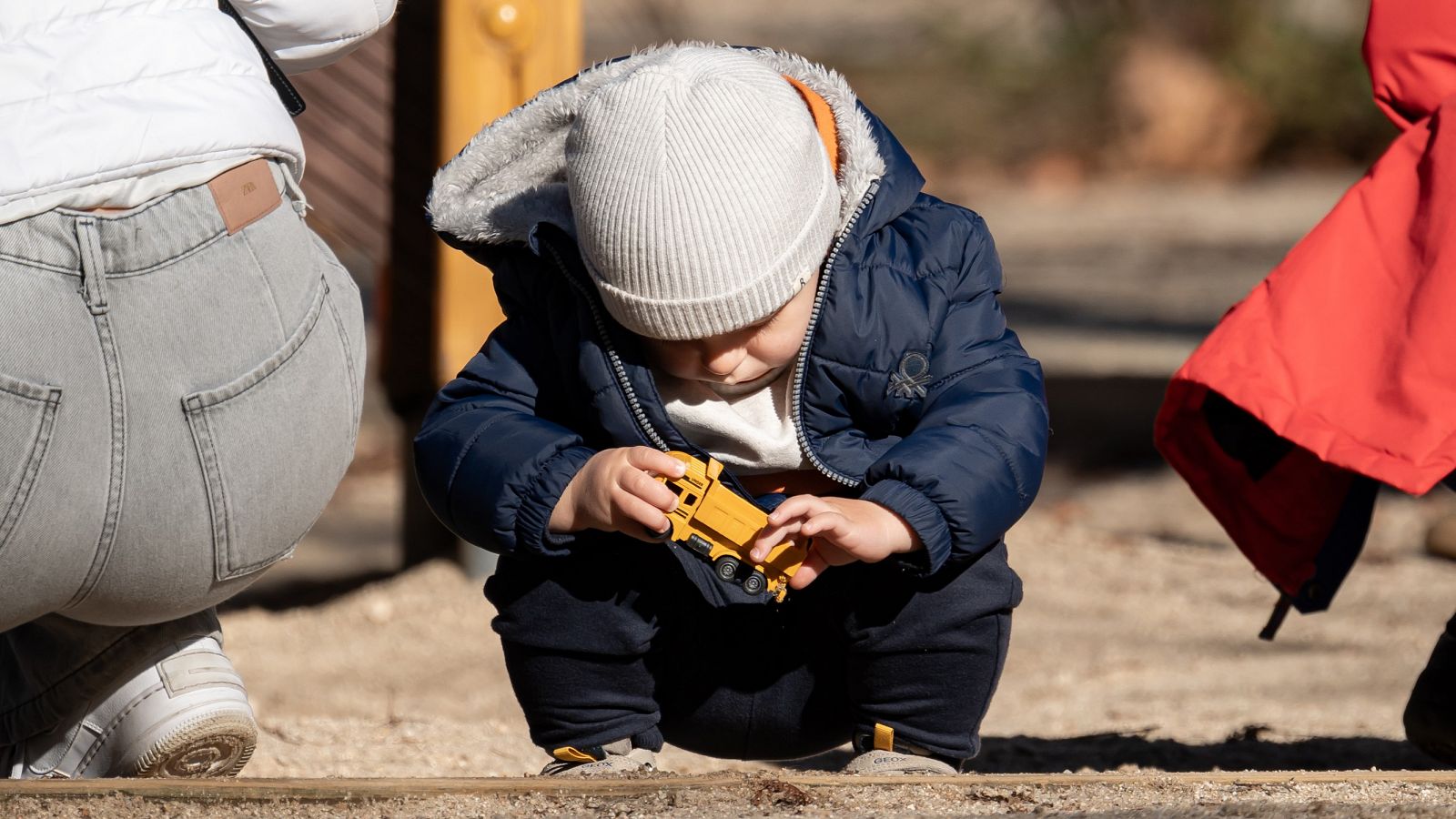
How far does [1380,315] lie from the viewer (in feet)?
6.22

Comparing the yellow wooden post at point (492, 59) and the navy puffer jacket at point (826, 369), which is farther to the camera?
the yellow wooden post at point (492, 59)

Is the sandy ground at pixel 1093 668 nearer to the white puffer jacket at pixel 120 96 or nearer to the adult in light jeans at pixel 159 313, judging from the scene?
the adult in light jeans at pixel 159 313

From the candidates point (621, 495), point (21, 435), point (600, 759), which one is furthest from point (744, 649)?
point (21, 435)

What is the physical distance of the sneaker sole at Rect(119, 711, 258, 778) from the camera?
68.6 inches

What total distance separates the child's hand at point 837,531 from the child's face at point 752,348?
15 centimetres

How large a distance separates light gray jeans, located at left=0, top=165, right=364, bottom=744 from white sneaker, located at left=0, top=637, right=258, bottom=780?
16cm

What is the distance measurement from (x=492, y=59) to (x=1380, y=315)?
1.86 metres

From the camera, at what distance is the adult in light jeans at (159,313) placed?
1.41 m

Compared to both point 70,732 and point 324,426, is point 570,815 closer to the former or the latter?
point 324,426

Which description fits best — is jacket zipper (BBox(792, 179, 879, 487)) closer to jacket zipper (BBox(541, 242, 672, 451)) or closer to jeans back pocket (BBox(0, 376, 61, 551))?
jacket zipper (BBox(541, 242, 672, 451))

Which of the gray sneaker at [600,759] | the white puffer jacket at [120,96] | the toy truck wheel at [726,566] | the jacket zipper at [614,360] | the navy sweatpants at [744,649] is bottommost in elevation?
the gray sneaker at [600,759]

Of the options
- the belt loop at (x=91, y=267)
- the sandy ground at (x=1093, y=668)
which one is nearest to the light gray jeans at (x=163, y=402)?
the belt loop at (x=91, y=267)

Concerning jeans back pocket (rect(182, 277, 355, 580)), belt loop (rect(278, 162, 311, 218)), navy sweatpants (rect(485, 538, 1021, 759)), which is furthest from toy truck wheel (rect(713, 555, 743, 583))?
belt loop (rect(278, 162, 311, 218))

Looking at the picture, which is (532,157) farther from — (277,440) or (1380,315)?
(1380,315)
